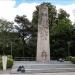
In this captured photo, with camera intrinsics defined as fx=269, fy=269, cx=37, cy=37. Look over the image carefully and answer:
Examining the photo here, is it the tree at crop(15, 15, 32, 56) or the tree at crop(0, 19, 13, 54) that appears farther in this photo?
the tree at crop(15, 15, 32, 56)

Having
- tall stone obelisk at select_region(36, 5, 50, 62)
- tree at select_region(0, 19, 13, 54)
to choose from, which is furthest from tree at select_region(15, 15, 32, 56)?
tall stone obelisk at select_region(36, 5, 50, 62)

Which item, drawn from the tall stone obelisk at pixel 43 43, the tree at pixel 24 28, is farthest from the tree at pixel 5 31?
the tall stone obelisk at pixel 43 43

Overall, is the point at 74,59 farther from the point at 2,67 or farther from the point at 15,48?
the point at 15,48

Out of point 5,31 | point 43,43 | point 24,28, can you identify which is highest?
point 24,28

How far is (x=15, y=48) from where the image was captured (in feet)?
130

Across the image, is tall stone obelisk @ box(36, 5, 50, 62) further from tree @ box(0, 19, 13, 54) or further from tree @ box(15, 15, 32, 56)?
tree @ box(15, 15, 32, 56)

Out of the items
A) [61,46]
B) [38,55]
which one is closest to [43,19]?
[38,55]

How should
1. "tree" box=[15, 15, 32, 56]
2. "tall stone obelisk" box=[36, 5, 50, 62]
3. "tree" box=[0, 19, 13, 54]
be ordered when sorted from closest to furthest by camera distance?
"tall stone obelisk" box=[36, 5, 50, 62]
"tree" box=[0, 19, 13, 54]
"tree" box=[15, 15, 32, 56]

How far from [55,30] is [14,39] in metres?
6.46

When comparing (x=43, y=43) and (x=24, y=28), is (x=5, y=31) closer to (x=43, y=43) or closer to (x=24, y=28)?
(x=24, y=28)

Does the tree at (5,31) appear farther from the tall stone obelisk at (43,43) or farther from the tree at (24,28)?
the tall stone obelisk at (43,43)

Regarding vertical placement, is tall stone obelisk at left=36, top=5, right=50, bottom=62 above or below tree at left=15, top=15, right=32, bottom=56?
below

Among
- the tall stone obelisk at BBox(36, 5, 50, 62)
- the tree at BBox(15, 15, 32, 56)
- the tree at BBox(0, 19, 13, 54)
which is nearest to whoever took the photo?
the tall stone obelisk at BBox(36, 5, 50, 62)

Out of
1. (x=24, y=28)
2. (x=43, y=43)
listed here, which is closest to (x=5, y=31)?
(x=24, y=28)
